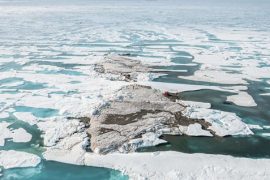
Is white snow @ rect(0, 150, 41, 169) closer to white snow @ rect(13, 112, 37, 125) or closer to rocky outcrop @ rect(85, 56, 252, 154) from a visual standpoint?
rocky outcrop @ rect(85, 56, 252, 154)

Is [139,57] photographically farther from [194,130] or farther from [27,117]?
[194,130]

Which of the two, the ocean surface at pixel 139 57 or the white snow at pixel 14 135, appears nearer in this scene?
the ocean surface at pixel 139 57

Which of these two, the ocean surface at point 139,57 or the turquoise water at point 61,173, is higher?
the turquoise water at point 61,173

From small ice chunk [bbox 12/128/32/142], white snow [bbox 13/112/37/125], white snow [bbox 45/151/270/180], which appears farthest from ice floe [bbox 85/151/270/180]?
white snow [bbox 13/112/37/125]

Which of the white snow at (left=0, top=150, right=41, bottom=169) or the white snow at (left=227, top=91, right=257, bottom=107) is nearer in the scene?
the white snow at (left=0, top=150, right=41, bottom=169)

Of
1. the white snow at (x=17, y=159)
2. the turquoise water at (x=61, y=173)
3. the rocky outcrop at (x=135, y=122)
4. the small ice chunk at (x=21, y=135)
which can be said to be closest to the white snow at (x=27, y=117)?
the small ice chunk at (x=21, y=135)

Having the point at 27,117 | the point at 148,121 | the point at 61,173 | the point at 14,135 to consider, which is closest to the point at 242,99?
the point at 148,121

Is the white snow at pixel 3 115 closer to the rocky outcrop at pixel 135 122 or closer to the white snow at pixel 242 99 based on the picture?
the rocky outcrop at pixel 135 122
